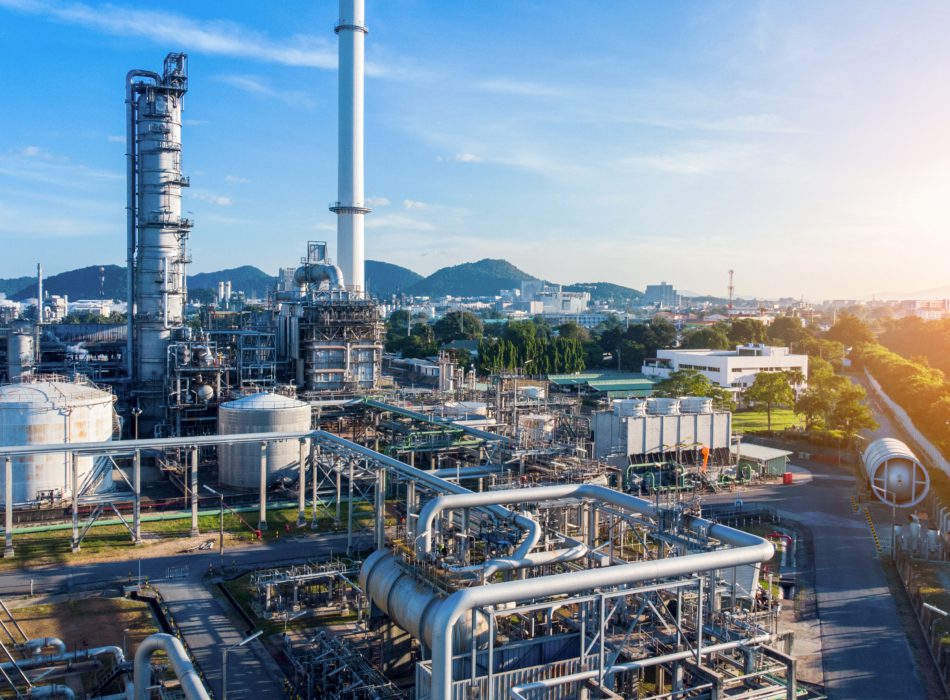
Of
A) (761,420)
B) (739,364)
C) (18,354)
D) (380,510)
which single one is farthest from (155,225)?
(739,364)

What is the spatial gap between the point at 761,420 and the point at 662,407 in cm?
2797

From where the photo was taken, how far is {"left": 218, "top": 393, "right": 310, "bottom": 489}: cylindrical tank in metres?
39.1

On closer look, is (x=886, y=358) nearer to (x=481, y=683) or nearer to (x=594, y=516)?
(x=594, y=516)

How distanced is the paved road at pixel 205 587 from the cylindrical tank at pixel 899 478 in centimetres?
2513

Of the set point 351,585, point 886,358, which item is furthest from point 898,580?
point 886,358

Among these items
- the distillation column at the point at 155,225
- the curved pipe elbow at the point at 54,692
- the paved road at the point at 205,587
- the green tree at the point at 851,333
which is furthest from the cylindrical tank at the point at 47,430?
the green tree at the point at 851,333

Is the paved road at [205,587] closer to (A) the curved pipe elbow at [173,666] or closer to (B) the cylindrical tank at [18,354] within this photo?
(A) the curved pipe elbow at [173,666]

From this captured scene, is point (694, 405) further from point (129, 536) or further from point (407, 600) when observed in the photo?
point (407, 600)

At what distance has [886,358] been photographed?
312ft

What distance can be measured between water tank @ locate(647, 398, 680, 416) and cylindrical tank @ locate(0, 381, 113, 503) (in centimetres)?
2779

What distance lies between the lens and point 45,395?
116 feet

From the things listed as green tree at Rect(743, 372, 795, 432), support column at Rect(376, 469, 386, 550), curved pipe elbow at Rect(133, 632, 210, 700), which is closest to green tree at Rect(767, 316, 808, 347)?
green tree at Rect(743, 372, 795, 432)

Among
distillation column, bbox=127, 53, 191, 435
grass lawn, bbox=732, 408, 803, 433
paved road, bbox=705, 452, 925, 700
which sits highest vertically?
distillation column, bbox=127, 53, 191, 435

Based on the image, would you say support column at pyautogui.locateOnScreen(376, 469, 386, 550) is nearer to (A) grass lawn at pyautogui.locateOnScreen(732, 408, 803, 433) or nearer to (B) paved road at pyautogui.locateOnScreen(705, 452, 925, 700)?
(B) paved road at pyautogui.locateOnScreen(705, 452, 925, 700)
